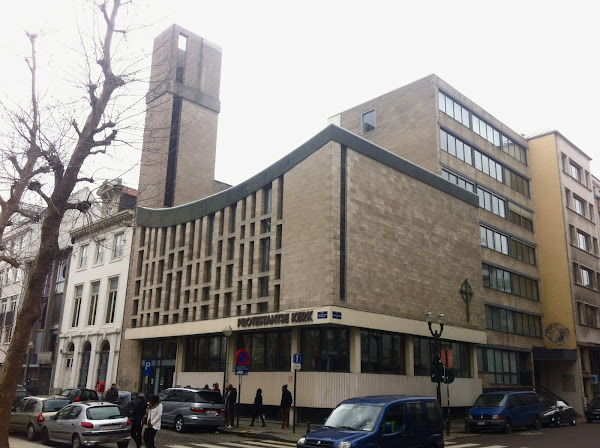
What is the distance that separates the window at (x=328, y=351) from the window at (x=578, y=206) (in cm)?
3233

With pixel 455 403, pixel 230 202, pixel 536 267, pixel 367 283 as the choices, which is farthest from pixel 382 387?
pixel 536 267

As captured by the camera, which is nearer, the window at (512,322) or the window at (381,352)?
the window at (381,352)

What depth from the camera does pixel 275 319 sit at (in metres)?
25.1

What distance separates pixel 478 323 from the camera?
33094 millimetres

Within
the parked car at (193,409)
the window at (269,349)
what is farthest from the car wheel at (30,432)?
the window at (269,349)

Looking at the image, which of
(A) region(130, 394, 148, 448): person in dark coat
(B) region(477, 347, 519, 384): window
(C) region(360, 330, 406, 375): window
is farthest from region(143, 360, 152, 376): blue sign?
(B) region(477, 347, 519, 384): window

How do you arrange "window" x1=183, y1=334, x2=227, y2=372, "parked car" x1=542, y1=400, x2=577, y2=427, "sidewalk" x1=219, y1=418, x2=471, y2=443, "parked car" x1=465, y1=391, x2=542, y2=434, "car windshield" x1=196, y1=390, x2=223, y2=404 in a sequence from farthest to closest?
"window" x1=183, y1=334, x2=227, y2=372
"parked car" x1=542, y1=400, x2=577, y2=427
"parked car" x1=465, y1=391, x2=542, y2=434
"car windshield" x1=196, y1=390, x2=223, y2=404
"sidewalk" x1=219, y1=418, x2=471, y2=443

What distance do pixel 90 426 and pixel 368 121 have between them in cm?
3137

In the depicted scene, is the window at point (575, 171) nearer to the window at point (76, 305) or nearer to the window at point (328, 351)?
the window at point (328, 351)

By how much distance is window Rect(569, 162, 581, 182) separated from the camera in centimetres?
4843

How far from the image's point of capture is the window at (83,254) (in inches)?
1731

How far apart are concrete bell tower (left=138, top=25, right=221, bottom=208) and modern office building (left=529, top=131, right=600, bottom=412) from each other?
91.8 feet

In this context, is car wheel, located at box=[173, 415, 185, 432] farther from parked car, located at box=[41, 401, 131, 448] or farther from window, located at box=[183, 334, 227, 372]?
window, located at box=[183, 334, 227, 372]

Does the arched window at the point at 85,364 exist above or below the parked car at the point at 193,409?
above
